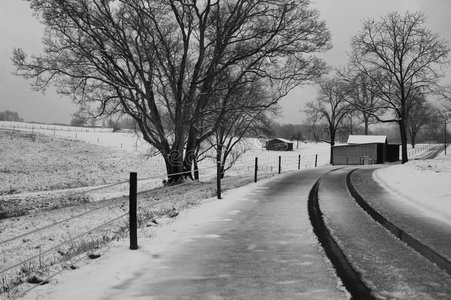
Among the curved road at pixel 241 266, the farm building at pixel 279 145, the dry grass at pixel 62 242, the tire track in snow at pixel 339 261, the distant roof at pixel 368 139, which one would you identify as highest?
the distant roof at pixel 368 139

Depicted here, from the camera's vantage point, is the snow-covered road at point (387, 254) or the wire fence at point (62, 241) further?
the wire fence at point (62, 241)

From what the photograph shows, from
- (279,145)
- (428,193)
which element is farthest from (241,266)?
(279,145)

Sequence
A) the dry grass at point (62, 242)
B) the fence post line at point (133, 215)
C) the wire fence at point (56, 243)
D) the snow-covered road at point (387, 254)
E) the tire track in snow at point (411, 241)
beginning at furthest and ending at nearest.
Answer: the fence post line at point (133, 215) < the tire track in snow at point (411, 241) < the dry grass at point (62, 242) < the wire fence at point (56, 243) < the snow-covered road at point (387, 254)

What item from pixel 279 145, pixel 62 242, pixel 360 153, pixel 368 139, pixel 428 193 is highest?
pixel 368 139

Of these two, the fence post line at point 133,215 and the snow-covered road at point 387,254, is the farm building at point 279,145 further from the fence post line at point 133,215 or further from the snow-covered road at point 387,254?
the fence post line at point 133,215

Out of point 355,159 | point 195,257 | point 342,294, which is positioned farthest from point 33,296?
point 355,159

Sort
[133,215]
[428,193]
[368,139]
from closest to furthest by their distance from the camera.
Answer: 1. [133,215]
2. [428,193]
3. [368,139]

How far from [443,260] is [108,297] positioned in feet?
14.8

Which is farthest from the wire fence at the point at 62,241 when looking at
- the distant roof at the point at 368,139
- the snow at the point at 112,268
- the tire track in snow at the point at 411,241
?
the distant roof at the point at 368,139

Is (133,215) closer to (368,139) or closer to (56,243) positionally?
(56,243)

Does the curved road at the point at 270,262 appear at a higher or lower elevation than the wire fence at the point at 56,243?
higher

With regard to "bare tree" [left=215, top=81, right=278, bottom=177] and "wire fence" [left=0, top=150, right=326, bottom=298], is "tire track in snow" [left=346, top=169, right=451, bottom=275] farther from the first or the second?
"bare tree" [left=215, top=81, right=278, bottom=177]

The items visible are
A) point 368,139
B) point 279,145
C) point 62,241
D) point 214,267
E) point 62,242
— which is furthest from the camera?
point 279,145

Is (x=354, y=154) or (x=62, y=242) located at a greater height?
(x=354, y=154)
